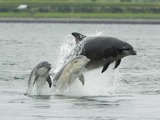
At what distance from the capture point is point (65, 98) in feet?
102

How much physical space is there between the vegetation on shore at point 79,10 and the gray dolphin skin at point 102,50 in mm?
144586

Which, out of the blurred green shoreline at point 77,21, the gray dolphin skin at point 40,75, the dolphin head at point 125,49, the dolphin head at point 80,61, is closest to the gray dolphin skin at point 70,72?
the dolphin head at point 80,61

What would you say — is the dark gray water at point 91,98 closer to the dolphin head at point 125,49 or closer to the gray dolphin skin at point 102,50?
the gray dolphin skin at point 102,50

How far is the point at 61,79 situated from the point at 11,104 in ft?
8.70

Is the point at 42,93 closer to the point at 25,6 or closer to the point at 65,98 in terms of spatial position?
the point at 65,98

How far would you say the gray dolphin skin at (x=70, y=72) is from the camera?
100ft

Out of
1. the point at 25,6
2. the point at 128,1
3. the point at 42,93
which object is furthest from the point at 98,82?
the point at 128,1

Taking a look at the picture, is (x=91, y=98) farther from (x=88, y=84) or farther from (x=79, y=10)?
(x=79, y=10)

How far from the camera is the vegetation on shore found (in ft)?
587

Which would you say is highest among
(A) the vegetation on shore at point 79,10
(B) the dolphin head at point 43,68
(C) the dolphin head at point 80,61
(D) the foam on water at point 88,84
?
(C) the dolphin head at point 80,61

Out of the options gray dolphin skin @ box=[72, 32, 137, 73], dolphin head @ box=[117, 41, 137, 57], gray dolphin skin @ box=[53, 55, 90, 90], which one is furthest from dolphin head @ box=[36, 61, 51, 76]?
dolphin head @ box=[117, 41, 137, 57]

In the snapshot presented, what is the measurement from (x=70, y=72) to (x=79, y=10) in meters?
152

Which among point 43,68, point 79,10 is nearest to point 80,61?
point 43,68

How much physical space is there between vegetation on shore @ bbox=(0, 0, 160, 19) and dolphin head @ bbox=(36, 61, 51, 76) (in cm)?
14472
